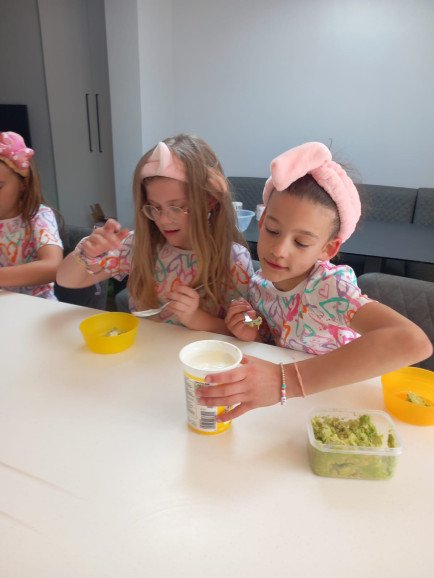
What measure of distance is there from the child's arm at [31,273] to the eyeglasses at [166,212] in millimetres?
499

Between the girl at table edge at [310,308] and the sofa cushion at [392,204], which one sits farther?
the sofa cushion at [392,204]

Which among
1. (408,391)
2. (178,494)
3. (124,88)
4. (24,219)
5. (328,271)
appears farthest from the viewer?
(124,88)

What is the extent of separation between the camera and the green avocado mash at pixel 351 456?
0.67m

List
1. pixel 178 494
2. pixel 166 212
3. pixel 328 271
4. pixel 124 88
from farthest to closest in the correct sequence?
1. pixel 124 88
2. pixel 166 212
3. pixel 328 271
4. pixel 178 494

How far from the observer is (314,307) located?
43.0 inches

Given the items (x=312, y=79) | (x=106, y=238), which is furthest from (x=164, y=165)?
(x=312, y=79)

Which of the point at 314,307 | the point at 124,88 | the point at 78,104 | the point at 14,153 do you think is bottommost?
the point at 314,307

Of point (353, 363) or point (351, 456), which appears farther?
point (353, 363)

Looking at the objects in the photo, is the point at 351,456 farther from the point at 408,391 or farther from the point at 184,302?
the point at 184,302

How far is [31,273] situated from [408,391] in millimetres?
1239

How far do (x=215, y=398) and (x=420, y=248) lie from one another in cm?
206

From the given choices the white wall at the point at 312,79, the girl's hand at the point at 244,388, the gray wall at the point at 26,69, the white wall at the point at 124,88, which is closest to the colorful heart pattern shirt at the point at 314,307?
the girl's hand at the point at 244,388

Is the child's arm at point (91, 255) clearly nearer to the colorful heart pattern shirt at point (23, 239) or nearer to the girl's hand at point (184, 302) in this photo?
the girl's hand at point (184, 302)

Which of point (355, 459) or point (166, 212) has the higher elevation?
point (166, 212)
